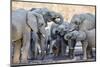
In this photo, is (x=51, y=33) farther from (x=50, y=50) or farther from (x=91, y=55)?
(x=91, y=55)

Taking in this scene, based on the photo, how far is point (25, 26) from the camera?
7.80 feet

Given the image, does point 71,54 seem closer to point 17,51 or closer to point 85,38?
point 85,38

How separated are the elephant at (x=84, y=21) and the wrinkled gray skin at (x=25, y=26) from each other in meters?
0.39

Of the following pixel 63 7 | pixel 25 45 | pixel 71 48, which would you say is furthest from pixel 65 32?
pixel 25 45

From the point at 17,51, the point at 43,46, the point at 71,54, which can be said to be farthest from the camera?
the point at 71,54

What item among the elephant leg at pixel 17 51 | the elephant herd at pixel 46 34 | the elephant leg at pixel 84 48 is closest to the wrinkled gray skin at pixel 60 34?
the elephant herd at pixel 46 34

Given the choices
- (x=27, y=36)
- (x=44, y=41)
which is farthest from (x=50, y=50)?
(x=27, y=36)

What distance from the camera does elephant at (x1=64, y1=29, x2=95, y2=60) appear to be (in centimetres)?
260

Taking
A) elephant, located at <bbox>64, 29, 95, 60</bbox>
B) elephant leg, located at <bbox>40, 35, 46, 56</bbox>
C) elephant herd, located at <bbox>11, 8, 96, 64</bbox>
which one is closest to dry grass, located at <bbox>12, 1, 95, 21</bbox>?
elephant herd, located at <bbox>11, 8, 96, 64</bbox>

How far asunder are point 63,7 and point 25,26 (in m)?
0.57

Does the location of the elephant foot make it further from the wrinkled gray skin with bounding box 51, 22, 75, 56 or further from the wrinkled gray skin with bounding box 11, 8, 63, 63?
the wrinkled gray skin with bounding box 11, 8, 63, 63

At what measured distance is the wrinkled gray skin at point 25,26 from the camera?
2.33 meters

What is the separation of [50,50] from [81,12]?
0.68m

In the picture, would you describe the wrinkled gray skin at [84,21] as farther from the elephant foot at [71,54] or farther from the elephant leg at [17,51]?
the elephant leg at [17,51]
